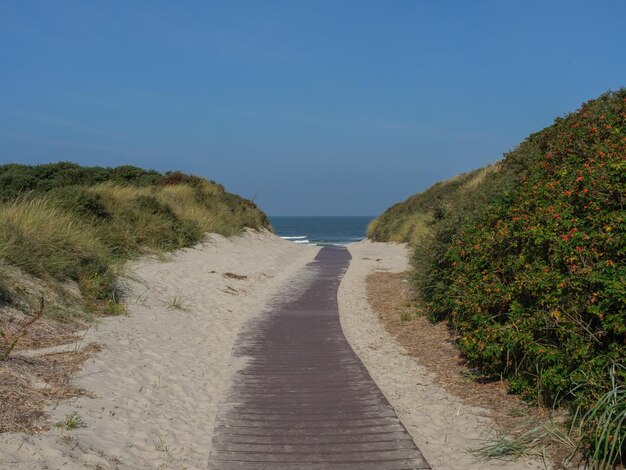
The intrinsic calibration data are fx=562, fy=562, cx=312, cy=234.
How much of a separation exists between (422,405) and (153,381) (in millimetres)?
3687

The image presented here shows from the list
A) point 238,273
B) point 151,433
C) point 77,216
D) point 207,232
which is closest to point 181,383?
point 151,433

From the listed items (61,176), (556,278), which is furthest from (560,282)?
(61,176)

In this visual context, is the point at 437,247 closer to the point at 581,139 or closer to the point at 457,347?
the point at 457,347

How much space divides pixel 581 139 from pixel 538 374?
4776 mm

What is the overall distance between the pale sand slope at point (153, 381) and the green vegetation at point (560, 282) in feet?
12.4

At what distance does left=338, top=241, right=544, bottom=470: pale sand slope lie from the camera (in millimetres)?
5766

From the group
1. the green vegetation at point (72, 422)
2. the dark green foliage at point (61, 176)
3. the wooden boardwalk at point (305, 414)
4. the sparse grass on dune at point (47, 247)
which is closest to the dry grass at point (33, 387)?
the green vegetation at point (72, 422)

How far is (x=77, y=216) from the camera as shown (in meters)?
16.1

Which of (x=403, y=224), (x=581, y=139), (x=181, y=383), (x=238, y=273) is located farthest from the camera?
(x=403, y=224)

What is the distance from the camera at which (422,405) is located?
24.1 feet

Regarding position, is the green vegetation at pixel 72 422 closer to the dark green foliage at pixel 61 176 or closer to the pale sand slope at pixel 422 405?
the pale sand slope at pixel 422 405

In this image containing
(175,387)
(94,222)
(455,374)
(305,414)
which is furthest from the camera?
(94,222)

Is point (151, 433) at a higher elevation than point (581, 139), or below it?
below

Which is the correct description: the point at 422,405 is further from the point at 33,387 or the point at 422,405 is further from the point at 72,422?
the point at 33,387
